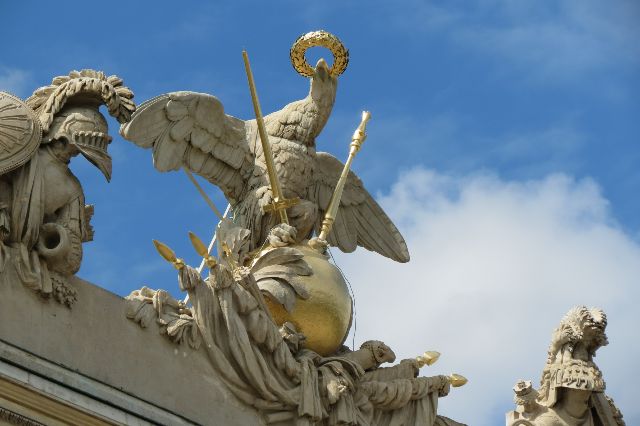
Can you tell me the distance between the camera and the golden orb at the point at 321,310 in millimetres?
23234

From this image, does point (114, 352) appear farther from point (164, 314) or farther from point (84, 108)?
point (84, 108)

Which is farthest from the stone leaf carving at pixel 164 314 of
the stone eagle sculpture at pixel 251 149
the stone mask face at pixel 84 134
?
the stone eagle sculpture at pixel 251 149

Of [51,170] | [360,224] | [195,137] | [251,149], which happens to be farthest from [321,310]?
[51,170]

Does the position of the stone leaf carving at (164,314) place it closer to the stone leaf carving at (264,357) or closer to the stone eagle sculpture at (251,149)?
the stone leaf carving at (264,357)

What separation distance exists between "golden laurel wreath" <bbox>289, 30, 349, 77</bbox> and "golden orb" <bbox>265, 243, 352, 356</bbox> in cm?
207

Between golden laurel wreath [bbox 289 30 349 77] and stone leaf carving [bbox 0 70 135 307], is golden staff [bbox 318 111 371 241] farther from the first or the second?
stone leaf carving [bbox 0 70 135 307]

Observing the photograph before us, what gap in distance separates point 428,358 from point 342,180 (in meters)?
2.07

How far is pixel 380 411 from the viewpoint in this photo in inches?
918

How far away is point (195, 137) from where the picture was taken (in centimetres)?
2412

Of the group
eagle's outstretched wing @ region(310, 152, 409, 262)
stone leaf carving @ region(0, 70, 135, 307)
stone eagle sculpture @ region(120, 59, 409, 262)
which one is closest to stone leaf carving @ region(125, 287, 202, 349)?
stone leaf carving @ region(0, 70, 135, 307)

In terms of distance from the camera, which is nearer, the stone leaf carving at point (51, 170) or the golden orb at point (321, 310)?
the stone leaf carving at point (51, 170)

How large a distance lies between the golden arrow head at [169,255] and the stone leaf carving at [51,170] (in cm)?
67

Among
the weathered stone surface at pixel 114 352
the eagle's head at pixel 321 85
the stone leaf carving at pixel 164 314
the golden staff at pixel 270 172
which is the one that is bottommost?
the weathered stone surface at pixel 114 352

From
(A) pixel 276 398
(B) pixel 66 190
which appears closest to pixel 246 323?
(A) pixel 276 398
